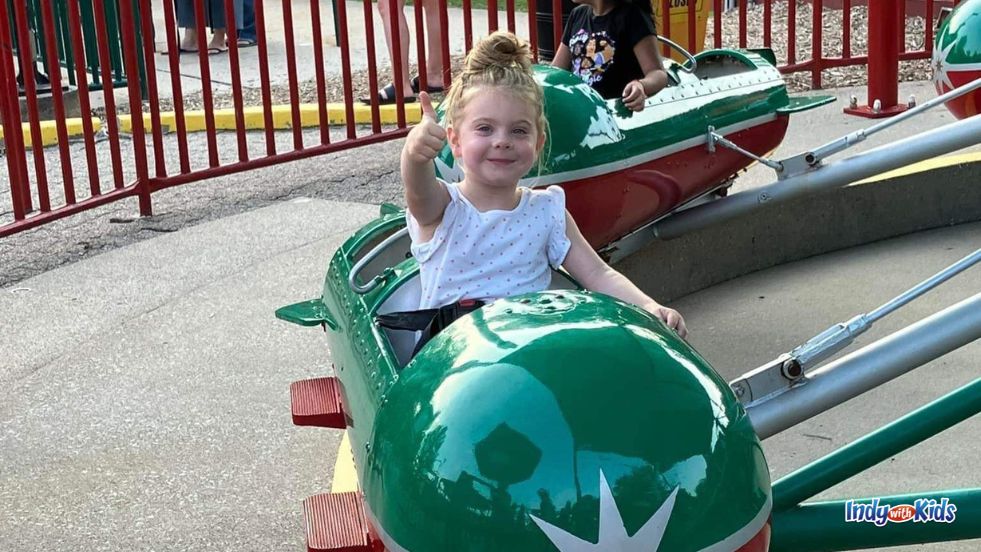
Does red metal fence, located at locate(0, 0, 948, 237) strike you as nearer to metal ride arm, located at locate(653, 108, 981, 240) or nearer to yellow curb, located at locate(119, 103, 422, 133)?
yellow curb, located at locate(119, 103, 422, 133)

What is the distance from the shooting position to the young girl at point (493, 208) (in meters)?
2.67

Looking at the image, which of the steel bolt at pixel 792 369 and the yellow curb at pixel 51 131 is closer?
the steel bolt at pixel 792 369

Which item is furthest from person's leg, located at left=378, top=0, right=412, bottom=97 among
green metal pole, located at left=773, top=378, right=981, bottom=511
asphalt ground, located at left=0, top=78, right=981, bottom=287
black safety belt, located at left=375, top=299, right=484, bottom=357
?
green metal pole, located at left=773, top=378, right=981, bottom=511

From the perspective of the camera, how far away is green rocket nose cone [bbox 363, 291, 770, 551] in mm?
1685

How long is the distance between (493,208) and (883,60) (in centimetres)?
439

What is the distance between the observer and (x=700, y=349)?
14.2 ft

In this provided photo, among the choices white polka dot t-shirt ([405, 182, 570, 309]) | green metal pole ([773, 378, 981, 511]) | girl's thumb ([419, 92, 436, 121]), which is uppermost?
girl's thumb ([419, 92, 436, 121])

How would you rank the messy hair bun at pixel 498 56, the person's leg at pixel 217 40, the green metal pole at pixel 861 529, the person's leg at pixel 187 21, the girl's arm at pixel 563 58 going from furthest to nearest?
1. the person's leg at pixel 217 40
2. the person's leg at pixel 187 21
3. the girl's arm at pixel 563 58
4. the messy hair bun at pixel 498 56
5. the green metal pole at pixel 861 529

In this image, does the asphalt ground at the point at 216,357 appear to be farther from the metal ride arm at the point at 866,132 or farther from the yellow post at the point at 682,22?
the yellow post at the point at 682,22

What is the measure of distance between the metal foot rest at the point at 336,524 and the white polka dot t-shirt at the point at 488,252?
44cm

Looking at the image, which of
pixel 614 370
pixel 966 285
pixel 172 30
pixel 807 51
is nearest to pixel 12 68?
pixel 172 30

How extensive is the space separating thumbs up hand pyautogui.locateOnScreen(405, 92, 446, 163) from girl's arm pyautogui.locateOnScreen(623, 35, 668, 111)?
73.2 inches

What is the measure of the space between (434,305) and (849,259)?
296 centimetres

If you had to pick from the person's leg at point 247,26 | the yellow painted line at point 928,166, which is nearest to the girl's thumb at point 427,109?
the yellow painted line at point 928,166
